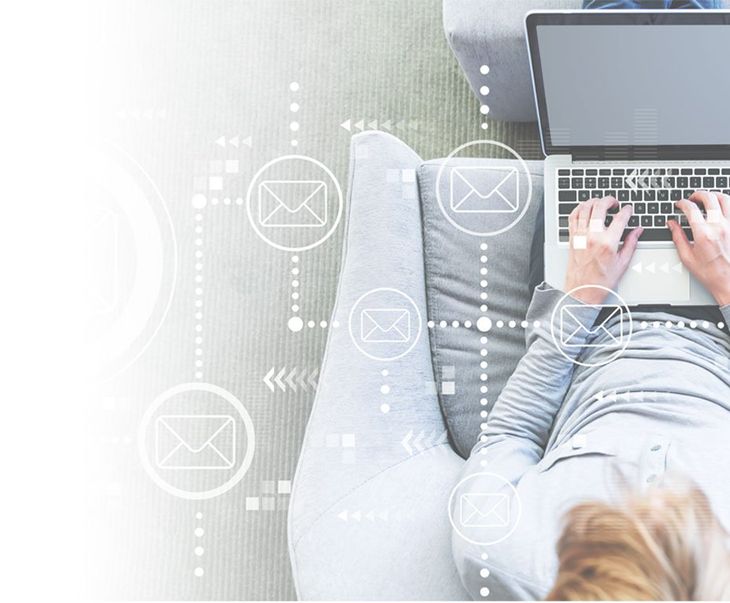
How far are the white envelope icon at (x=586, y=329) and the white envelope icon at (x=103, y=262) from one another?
498 mm

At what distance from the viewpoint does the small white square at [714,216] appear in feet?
2.53

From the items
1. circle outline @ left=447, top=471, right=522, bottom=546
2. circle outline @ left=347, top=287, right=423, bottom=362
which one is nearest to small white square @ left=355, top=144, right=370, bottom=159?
circle outline @ left=347, top=287, right=423, bottom=362

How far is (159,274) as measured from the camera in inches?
33.0

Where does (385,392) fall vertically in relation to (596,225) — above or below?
below

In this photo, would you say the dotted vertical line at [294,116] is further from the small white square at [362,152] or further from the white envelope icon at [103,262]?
the white envelope icon at [103,262]

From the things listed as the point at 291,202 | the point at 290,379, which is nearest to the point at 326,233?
the point at 291,202

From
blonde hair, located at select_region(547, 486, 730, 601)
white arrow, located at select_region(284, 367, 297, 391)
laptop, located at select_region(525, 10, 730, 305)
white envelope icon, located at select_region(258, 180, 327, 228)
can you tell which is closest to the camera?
blonde hair, located at select_region(547, 486, 730, 601)

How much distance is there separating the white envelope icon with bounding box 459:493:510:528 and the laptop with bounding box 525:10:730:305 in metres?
0.25

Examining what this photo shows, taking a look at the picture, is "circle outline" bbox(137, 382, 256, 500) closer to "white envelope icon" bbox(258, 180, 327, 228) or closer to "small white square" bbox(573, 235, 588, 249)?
"white envelope icon" bbox(258, 180, 327, 228)

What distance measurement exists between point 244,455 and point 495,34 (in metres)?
0.60

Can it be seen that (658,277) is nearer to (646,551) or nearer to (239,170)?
(646,551)

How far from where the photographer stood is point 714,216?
77cm

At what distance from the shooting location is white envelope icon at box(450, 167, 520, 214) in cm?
84

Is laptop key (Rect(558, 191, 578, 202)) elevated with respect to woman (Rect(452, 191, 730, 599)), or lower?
elevated
